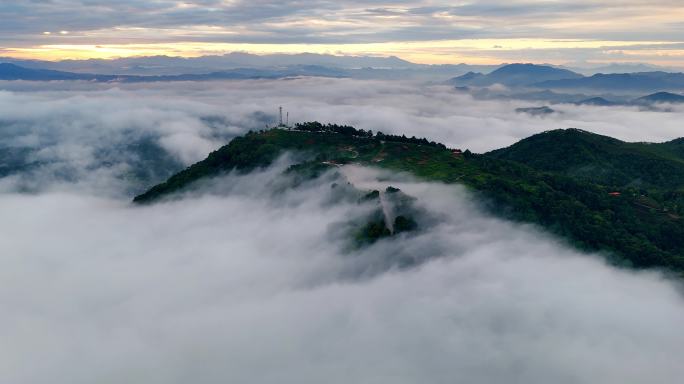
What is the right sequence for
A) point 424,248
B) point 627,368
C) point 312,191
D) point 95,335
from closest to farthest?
1. point 627,368
2. point 95,335
3. point 424,248
4. point 312,191

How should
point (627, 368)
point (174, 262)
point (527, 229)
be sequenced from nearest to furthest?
1. point (627, 368)
2. point (527, 229)
3. point (174, 262)

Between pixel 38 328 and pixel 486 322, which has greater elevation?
pixel 486 322

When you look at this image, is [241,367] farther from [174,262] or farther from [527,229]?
[527,229]

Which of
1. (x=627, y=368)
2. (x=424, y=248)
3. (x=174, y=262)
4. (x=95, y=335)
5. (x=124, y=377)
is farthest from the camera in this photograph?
(x=174, y=262)

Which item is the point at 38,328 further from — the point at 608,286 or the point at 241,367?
the point at 608,286

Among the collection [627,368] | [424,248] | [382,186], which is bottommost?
[627,368]

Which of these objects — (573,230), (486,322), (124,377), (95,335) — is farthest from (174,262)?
(573,230)

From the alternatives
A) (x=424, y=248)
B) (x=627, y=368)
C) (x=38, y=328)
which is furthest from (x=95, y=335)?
(x=627, y=368)

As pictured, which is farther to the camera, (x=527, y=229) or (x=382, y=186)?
(x=382, y=186)

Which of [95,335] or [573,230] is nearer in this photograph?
[95,335]
